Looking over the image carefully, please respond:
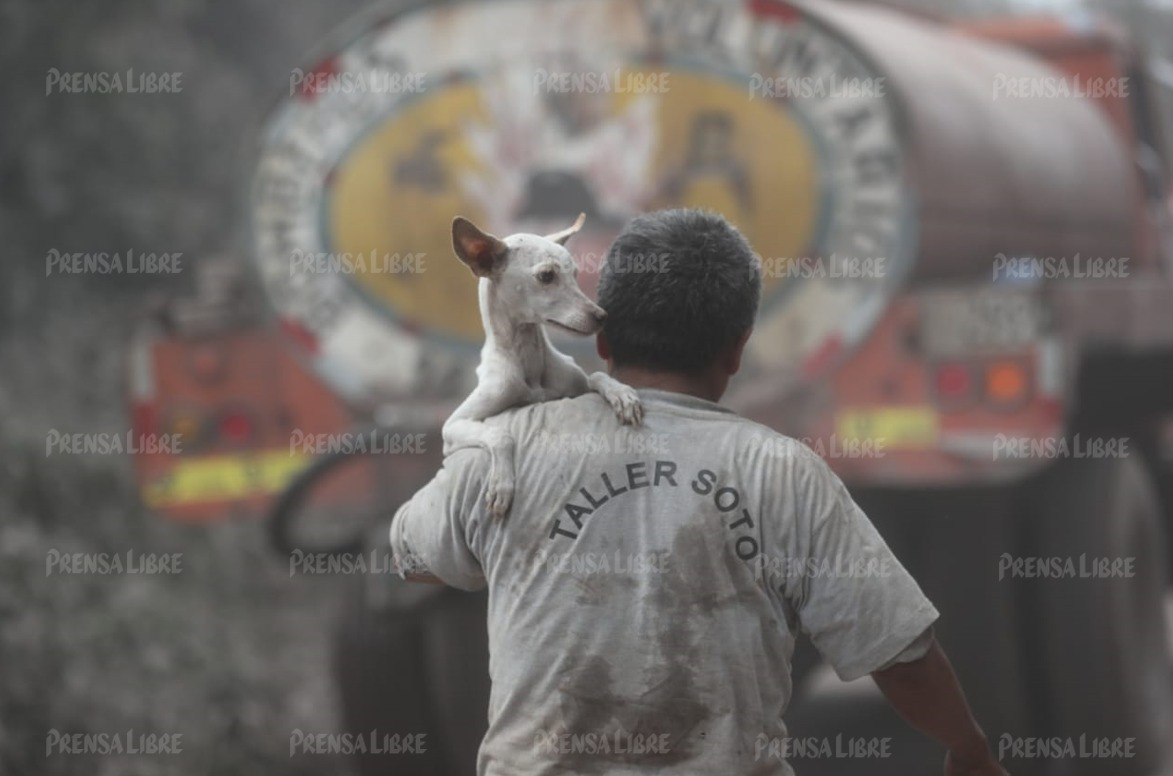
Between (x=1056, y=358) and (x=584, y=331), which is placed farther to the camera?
(x=1056, y=358)

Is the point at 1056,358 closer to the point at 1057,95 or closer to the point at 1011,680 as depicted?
→ the point at 1011,680

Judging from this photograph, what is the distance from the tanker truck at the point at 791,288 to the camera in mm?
5617

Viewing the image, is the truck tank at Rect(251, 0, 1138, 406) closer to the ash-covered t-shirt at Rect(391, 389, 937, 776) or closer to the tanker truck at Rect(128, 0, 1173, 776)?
the tanker truck at Rect(128, 0, 1173, 776)

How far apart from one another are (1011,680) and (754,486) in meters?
3.88

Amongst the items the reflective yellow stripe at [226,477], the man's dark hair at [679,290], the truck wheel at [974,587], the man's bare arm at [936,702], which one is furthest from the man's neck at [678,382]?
the reflective yellow stripe at [226,477]

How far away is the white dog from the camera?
8.65ft

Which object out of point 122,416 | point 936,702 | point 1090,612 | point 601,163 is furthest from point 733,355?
point 122,416

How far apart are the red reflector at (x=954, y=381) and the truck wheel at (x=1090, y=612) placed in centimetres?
70

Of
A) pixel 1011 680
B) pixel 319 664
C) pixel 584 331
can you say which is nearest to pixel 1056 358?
pixel 1011 680

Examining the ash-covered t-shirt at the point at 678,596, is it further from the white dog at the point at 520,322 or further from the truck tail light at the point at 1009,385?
the truck tail light at the point at 1009,385

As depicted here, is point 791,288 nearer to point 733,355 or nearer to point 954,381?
point 954,381

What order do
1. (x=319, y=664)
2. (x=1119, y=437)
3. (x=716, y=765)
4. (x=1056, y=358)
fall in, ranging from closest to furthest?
(x=716, y=765), (x=1056, y=358), (x=1119, y=437), (x=319, y=664)

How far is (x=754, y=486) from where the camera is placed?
7.98ft

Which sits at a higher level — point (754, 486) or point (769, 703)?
point (754, 486)
